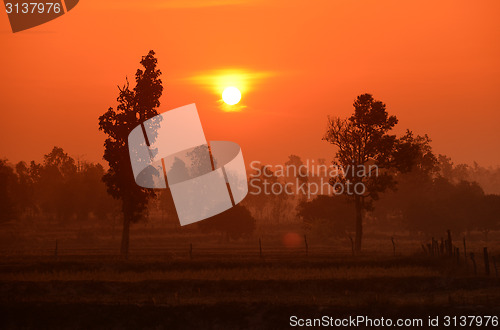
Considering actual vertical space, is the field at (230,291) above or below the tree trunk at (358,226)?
below

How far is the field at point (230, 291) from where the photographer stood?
33.4 m

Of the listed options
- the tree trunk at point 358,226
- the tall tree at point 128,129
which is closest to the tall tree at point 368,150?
the tree trunk at point 358,226

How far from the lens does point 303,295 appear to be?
135 ft

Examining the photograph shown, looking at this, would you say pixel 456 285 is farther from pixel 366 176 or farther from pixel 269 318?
pixel 366 176

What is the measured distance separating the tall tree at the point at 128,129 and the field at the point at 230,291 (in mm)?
8989

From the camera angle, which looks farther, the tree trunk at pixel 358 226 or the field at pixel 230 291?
the tree trunk at pixel 358 226

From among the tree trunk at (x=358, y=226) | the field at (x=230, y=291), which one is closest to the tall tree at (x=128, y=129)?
the field at (x=230, y=291)

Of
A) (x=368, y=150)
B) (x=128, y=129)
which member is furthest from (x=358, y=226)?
(x=128, y=129)

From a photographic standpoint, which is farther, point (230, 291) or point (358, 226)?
point (358, 226)

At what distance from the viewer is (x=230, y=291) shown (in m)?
42.4

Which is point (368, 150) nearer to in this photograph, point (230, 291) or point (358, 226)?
point (358, 226)

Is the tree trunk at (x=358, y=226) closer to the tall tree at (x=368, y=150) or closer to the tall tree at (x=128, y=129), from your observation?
the tall tree at (x=368, y=150)

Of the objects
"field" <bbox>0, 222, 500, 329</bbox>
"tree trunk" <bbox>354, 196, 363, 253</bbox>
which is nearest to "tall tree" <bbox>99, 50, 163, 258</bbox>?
"field" <bbox>0, 222, 500, 329</bbox>

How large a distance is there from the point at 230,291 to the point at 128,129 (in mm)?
26616
